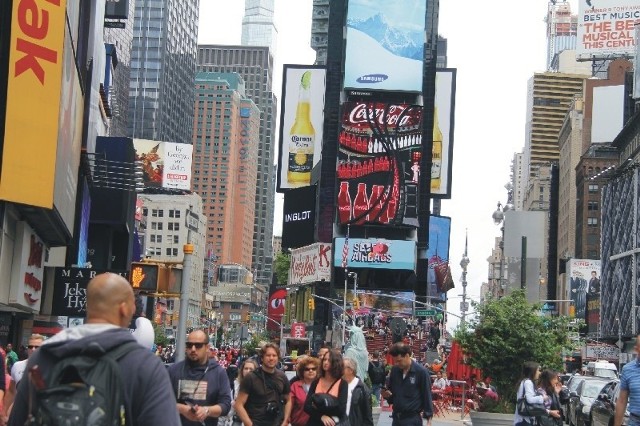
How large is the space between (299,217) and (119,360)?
116506 millimetres

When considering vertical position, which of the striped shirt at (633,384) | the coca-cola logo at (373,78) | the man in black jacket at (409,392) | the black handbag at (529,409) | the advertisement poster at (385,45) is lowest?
the black handbag at (529,409)

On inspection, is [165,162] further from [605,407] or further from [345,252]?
[605,407]

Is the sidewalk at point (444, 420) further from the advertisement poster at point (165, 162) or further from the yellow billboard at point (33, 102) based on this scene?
the advertisement poster at point (165, 162)

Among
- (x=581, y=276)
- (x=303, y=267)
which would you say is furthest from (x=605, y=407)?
(x=581, y=276)

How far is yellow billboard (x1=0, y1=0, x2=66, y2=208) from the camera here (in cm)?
2664

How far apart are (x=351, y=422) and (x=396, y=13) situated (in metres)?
106

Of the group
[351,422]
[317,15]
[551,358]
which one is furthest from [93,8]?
[317,15]

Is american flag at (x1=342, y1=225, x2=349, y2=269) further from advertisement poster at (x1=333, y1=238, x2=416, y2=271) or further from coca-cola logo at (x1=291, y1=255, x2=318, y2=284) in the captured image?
coca-cola logo at (x1=291, y1=255, x2=318, y2=284)

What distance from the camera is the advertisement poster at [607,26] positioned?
15675 cm

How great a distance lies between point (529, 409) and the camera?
15531mm

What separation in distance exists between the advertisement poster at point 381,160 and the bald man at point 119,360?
10599 cm

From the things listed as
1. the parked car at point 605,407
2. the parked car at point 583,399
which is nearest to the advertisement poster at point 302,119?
the parked car at point 583,399

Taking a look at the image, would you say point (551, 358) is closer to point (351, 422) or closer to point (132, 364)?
point (351, 422)

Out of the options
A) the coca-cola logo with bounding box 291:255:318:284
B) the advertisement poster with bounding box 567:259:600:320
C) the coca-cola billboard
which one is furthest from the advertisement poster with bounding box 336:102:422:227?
the advertisement poster with bounding box 567:259:600:320
